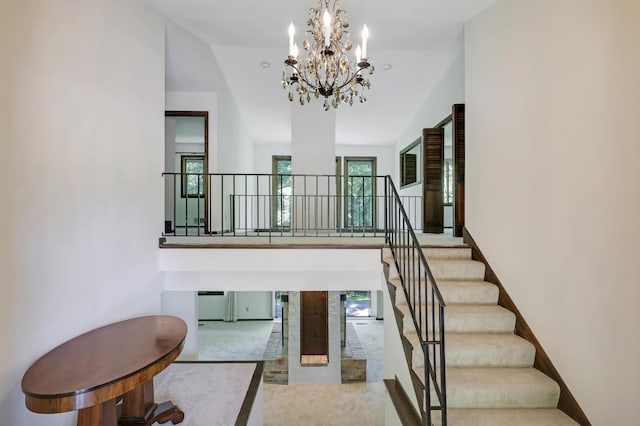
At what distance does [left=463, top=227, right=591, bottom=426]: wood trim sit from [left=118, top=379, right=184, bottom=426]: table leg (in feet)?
9.37

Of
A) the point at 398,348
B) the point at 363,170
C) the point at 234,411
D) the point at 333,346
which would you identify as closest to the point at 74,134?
the point at 234,411

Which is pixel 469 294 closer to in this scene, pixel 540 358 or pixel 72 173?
pixel 540 358

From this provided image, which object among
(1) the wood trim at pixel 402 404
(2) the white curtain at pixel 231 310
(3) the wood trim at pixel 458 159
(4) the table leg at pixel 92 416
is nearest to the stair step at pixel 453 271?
(1) the wood trim at pixel 402 404

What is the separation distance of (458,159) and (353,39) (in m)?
2.20

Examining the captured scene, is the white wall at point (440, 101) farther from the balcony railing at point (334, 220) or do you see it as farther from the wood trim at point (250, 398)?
the wood trim at point (250, 398)

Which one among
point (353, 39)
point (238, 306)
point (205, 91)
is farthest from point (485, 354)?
point (238, 306)

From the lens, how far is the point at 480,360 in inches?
94.7

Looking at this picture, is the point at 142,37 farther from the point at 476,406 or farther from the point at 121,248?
the point at 476,406

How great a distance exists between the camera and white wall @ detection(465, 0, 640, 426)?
172cm

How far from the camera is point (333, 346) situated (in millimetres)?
5656

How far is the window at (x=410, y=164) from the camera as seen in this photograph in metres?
7.17

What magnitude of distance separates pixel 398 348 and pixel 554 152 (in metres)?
2.04

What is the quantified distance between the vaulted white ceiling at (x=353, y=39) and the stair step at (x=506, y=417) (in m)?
3.75

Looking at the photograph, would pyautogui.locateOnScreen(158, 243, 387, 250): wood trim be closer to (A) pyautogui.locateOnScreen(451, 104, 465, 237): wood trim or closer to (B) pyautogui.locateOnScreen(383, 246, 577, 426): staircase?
(B) pyautogui.locateOnScreen(383, 246, 577, 426): staircase
